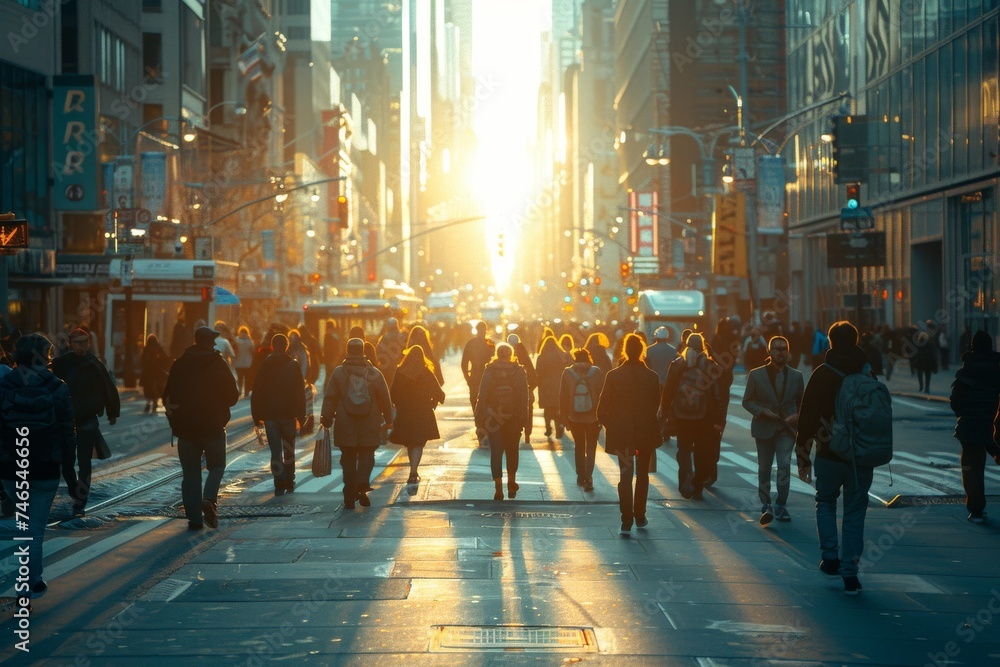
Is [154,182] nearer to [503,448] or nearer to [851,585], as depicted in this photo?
[503,448]

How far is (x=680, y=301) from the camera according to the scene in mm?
49969

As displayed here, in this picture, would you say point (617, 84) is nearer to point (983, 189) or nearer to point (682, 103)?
point (682, 103)

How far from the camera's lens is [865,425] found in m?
10.0

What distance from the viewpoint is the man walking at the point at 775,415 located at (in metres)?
14.0

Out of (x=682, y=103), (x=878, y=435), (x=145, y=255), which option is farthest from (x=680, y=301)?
(x=682, y=103)

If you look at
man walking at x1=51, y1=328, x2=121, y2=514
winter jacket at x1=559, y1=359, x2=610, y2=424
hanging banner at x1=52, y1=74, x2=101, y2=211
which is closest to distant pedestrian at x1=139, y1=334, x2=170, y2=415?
winter jacket at x1=559, y1=359, x2=610, y2=424

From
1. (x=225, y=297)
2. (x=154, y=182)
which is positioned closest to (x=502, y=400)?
(x=154, y=182)

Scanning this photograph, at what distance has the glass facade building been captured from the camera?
42844mm

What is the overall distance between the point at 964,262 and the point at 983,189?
2932 millimetres

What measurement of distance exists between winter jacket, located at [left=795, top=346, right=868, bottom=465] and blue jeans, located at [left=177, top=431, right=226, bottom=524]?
19.0 feet

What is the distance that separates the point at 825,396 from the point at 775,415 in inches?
150

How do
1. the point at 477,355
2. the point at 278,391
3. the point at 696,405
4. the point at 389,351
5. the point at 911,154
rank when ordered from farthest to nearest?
1. the point at 911,154
2. the point at 477,355
3. the point at 389,351
4. the point at 278,391
5. the point at 696,405

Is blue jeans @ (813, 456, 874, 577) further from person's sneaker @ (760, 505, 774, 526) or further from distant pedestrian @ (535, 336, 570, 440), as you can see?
distant pedestrian @ (535, 336, 570, 440)

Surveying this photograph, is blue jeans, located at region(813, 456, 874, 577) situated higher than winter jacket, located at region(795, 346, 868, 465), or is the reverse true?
winter jacket, located at region(795, 346, 868, 465)
